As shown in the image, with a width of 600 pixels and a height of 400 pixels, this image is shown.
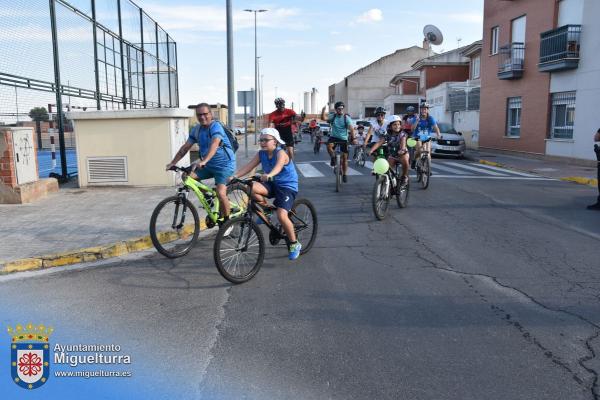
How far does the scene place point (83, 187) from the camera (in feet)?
38.1

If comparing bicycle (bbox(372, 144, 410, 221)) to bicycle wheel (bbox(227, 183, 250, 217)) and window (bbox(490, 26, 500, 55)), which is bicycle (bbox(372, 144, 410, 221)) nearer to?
bicycle wheel (bbox(227, 183, 250, 217))

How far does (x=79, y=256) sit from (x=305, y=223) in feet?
9.05

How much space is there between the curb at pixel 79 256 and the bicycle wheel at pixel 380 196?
11.8ft

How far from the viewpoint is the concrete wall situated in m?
18.7

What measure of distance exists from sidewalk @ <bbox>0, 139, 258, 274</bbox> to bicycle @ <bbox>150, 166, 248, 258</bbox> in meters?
0.48

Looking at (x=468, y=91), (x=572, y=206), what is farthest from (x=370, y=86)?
(x=572, y=206)

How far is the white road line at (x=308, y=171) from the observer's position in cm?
1551

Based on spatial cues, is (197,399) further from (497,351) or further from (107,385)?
(497,351)

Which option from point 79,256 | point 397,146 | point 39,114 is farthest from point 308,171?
point 79,256

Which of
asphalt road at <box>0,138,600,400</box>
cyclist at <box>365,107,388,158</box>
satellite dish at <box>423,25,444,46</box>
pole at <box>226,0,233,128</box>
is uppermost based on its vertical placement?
satellite dish at <box>423,25,444,46</box>

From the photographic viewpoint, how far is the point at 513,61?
2398 cm

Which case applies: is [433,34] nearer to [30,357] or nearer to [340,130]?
[340,130]

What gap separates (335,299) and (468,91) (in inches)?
1173

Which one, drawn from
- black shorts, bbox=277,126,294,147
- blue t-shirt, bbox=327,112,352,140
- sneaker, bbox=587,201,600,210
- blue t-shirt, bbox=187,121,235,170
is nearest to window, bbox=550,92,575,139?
sneaker, bbox=587,201,600,210
